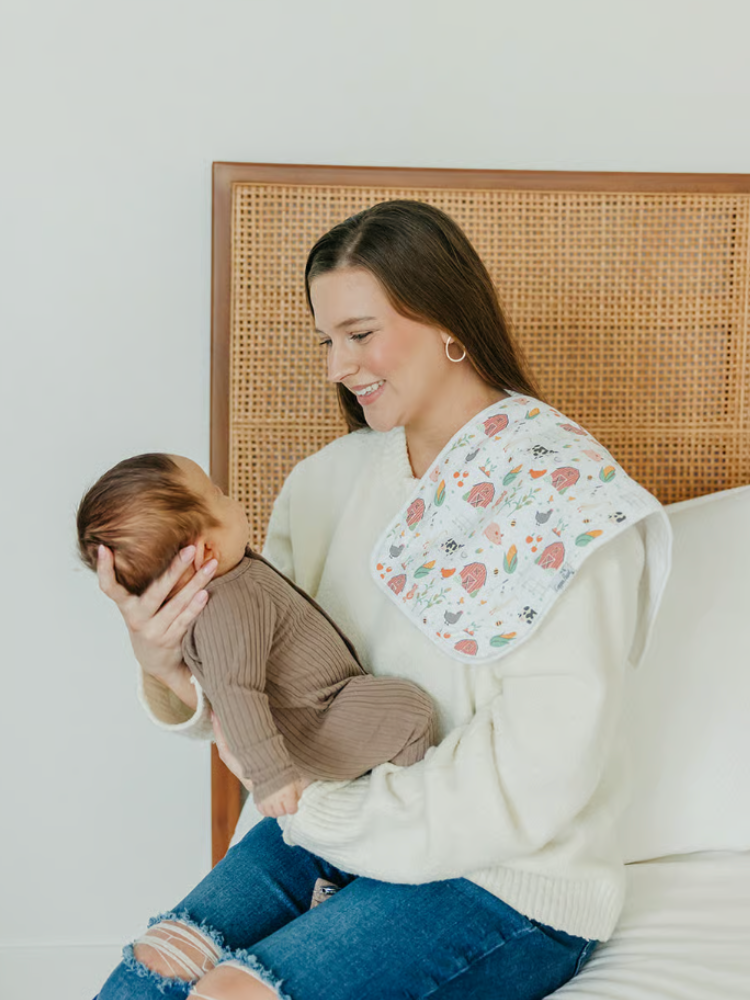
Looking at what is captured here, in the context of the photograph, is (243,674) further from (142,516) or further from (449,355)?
(449,355)

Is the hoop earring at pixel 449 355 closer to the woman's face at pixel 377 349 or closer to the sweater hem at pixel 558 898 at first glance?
the woman's face at pixel 377 349

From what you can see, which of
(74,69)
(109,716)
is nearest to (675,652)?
(109,716)

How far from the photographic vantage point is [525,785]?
111 centimetres

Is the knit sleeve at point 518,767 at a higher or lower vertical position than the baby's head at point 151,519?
lower

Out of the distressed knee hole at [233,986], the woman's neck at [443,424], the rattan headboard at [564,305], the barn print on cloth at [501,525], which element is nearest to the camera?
the distressed knee hole at [233,986]

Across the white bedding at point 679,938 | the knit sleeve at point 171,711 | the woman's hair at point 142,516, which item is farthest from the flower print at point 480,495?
the white bedding at point 679,938

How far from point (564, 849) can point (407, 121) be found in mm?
1329

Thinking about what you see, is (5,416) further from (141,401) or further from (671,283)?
(671,283)

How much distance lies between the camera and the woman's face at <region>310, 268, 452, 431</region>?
1.33m

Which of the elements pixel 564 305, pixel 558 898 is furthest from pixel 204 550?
pixel 564 305

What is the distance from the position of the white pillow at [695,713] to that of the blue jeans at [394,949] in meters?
0.27

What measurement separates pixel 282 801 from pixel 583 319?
3.53ft

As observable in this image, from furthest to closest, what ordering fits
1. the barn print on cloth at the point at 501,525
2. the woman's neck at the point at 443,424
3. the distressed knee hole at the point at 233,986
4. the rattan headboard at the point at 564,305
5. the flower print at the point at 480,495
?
the rattan headboard at the point at 564,305, the woman's neck at the point at 443,424, the flower print at the point at 480,495, the barn print on cloth at the point at 501,525, the distressed knee hole at the point at 233,986

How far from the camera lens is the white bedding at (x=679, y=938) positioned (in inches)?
44.1
